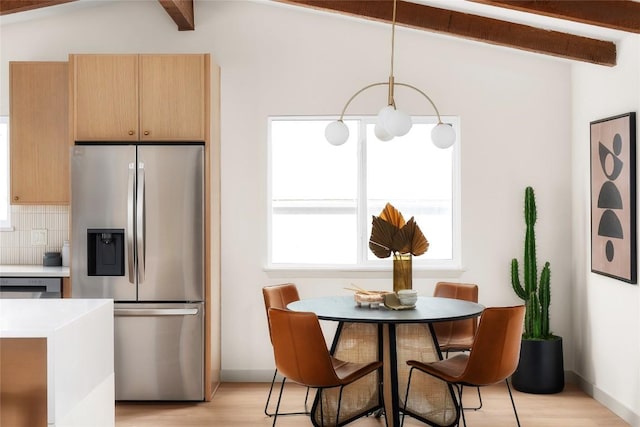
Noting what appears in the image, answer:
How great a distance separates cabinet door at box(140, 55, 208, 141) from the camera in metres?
4.73

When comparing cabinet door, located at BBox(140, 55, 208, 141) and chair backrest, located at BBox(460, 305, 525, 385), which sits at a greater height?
cabinet door, located at BBox(140, 55, 208, 141)

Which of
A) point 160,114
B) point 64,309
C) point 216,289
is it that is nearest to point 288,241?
point 216,289

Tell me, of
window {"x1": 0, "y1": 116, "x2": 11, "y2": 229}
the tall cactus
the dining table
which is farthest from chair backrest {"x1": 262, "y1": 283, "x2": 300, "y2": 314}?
window {"x1": 0, "y1": 116, "x2": 11, "y2": 229}

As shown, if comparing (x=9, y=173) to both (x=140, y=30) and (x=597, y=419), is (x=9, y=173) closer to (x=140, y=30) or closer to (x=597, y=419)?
(x=140, y=30)

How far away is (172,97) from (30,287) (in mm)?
1604

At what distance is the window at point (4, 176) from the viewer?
5.40 m

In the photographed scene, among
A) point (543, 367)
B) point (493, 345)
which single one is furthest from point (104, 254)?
point (543, 367)

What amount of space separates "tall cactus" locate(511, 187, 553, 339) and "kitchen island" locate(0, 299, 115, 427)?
3.25 meters

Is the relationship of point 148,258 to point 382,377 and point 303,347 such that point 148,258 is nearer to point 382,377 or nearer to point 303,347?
point 303,347

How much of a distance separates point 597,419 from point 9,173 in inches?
172

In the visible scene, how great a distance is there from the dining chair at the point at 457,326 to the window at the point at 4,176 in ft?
10.9

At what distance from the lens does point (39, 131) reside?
16.3ft

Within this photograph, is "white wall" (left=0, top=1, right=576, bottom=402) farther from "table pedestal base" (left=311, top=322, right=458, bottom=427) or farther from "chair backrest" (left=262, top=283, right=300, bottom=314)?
"table pedestal base" (left=311, top=322, right=458, bottom=427)

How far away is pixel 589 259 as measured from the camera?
492 centimetres
